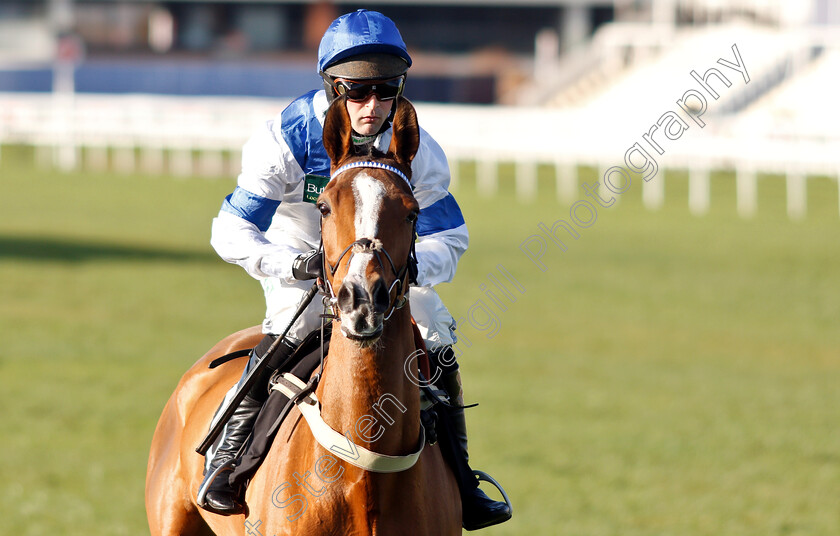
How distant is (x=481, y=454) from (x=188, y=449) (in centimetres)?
446

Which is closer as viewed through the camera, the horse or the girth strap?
the horse

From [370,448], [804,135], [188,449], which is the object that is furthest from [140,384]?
[804,135]

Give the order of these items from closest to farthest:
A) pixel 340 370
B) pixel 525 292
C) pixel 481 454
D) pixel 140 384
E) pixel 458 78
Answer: pixel 340 370 → pixel 481 454 → pixel 140 384 → pixel 525 292 → pixel 458 78

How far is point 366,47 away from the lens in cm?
386

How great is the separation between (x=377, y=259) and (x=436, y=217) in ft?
3.10

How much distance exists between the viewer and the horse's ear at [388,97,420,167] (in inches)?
139

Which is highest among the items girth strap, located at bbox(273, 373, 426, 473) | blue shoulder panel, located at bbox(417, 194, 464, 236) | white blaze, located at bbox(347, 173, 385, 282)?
white blaze, located at bbox(347, 173, 385, 282)

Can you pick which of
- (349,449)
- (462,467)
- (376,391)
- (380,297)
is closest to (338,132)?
(380,297)

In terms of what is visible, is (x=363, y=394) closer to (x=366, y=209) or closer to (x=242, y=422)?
(x=366, y=209)

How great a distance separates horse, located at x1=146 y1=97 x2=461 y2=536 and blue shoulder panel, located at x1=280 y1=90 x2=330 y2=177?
428 millimetres

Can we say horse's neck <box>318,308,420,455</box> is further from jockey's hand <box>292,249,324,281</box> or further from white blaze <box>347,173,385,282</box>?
white blaze <box>347,173,385,282</box>

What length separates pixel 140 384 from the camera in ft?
35.1

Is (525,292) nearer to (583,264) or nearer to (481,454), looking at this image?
(583,264)

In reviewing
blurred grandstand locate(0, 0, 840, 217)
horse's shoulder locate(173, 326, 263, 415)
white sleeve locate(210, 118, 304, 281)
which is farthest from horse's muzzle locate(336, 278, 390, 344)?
blurred grandstand locate(0, 0, 840, 217)
